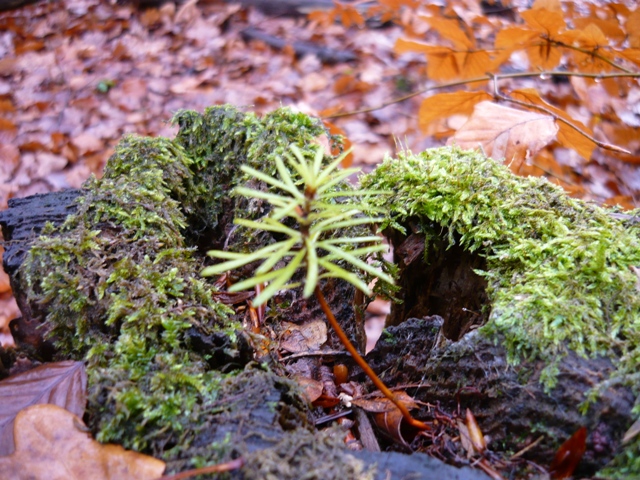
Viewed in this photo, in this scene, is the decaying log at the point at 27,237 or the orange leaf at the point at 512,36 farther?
the orange leaf at the point at 512,36

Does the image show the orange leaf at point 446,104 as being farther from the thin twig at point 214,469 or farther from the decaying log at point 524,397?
the thin twig at point 214,469

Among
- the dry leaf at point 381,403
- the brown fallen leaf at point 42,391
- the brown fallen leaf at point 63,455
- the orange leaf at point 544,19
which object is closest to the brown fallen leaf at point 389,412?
the dry leaf at point 381,403

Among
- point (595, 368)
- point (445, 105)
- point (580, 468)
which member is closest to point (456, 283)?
point (595, 368)

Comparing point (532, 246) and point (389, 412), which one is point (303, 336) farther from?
point (532, 246)

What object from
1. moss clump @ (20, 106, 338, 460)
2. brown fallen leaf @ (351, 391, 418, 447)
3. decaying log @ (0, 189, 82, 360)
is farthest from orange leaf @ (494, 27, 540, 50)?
decaying log @ (0, 189, 82, 360)

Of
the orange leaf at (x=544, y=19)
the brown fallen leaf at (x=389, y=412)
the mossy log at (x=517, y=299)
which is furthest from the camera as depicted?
the orange leaf at (x=544, y=19)

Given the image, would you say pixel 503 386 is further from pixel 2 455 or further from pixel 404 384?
pixel 2 455
